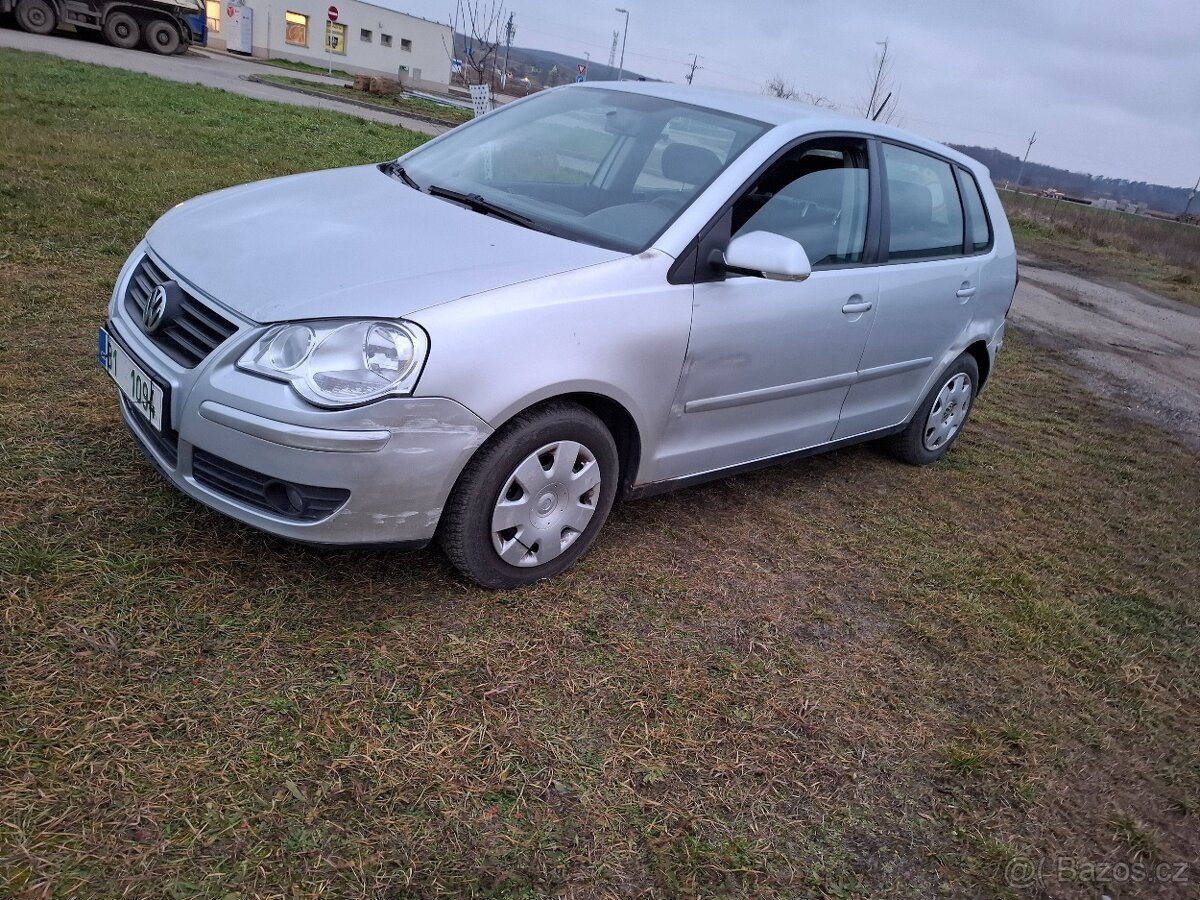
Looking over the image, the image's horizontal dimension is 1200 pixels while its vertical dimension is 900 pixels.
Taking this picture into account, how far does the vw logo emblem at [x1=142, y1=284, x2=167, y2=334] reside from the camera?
2697 millimetres

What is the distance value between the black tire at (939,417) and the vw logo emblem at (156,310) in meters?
3.57

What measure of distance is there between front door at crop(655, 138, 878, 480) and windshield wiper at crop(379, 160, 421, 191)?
1.27m

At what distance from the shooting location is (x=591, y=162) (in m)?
3.60

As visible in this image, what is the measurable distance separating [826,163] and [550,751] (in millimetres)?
2597

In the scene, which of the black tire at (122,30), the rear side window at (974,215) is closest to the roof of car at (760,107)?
the rear side window at (974,215)

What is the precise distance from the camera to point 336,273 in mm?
2658

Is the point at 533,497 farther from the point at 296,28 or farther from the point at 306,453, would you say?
the point at 296,28

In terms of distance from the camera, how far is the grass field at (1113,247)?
18.4 m

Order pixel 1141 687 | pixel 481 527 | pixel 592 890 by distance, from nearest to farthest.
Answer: pixel 592 890, pixel 481 527, pixel 1141 687

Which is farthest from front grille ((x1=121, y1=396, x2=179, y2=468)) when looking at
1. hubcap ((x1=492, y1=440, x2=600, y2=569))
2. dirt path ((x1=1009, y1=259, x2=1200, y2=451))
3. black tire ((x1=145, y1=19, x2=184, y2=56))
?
black tire ((x1=145, y1=19, x2=184, y2=56))

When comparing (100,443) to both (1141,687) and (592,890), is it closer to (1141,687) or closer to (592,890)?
(592,890)

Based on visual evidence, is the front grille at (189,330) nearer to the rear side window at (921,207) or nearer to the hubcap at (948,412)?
the rear side window at (921,207)

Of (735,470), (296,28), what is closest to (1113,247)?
(735,470)

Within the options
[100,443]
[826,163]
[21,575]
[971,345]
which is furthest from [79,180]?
[971,345]
